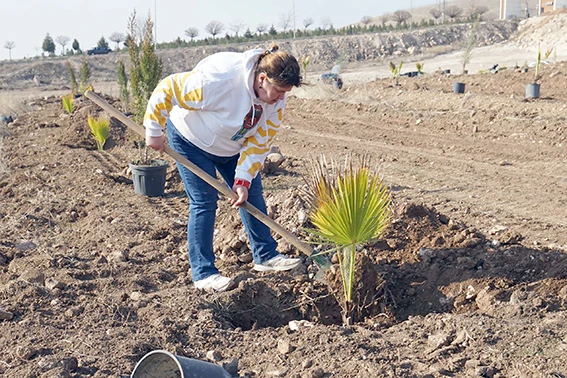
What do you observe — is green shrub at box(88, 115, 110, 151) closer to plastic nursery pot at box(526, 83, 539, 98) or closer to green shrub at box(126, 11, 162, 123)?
green shrub at box(126, 11, 162, 123)

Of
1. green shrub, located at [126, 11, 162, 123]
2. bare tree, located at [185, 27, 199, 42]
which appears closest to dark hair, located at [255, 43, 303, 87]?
green shrub, located at [126, 11, 162, 123]

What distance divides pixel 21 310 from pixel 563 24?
4523 centimetres

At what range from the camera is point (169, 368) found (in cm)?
279

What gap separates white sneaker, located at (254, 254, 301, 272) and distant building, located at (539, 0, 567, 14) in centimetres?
6697

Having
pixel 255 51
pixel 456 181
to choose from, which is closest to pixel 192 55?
pixel 456 181

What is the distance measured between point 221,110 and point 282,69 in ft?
1.61

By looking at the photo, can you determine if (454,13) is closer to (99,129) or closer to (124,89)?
(124,89)

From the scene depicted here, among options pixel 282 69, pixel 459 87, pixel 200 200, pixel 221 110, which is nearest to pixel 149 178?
pixel 200 200

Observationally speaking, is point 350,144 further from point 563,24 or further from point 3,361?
point 563,24

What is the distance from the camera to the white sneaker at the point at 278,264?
4.45m

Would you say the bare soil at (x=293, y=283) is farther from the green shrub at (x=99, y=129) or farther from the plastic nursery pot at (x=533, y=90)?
the plastic nursery pot at (x=533, y=90)

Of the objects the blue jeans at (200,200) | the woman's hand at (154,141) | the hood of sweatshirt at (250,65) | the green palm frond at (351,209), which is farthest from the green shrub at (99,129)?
the green palm frond at (351,209)

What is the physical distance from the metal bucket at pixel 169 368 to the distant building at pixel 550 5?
68724 millimetres

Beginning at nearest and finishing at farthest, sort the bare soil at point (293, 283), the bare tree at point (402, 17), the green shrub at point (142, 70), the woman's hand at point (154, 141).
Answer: the bare soil at point (293, 283), the woman's hand at point (154, 141), the green shrub at point (142, 70), the bare tree at point (402, 17)
